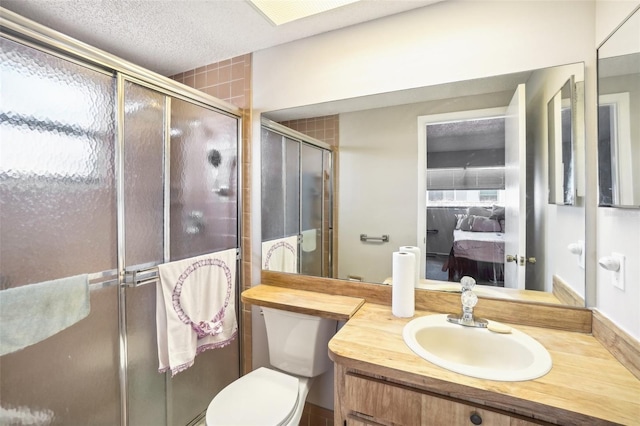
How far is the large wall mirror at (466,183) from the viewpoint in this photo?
3.76 feet

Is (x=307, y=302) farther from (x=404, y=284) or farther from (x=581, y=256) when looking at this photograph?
(x=581, y=256)

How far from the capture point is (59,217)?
111 cm

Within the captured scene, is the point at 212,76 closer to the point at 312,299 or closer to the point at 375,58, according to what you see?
the point at 375,58

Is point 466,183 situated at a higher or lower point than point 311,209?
higher

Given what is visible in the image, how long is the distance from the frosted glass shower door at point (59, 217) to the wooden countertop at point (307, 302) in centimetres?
69

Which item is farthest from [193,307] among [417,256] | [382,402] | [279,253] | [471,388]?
[471,388]

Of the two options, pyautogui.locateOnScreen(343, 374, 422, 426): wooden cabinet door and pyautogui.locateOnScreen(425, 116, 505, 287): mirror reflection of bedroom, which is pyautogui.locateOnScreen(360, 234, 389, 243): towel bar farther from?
pyautogui.locateOnScreen(343, 374, 422, 426): wooden cabinet door

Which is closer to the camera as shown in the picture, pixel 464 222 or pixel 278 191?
pixel 464 222

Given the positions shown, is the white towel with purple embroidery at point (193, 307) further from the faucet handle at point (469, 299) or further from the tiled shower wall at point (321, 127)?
the faucet handle at point (469, 299)

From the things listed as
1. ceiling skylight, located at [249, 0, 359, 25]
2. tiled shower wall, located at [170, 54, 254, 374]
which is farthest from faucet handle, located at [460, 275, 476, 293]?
ceiling skylight, located at [249, 0, 359, 25]

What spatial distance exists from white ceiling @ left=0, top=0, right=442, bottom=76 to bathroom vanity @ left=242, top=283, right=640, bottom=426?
5.05ft

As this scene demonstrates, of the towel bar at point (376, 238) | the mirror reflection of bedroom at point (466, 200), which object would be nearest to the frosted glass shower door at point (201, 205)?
the towel bar at point (376, 238)

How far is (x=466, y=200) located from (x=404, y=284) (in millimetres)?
508

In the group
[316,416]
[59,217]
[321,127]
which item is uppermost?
[321,127]
